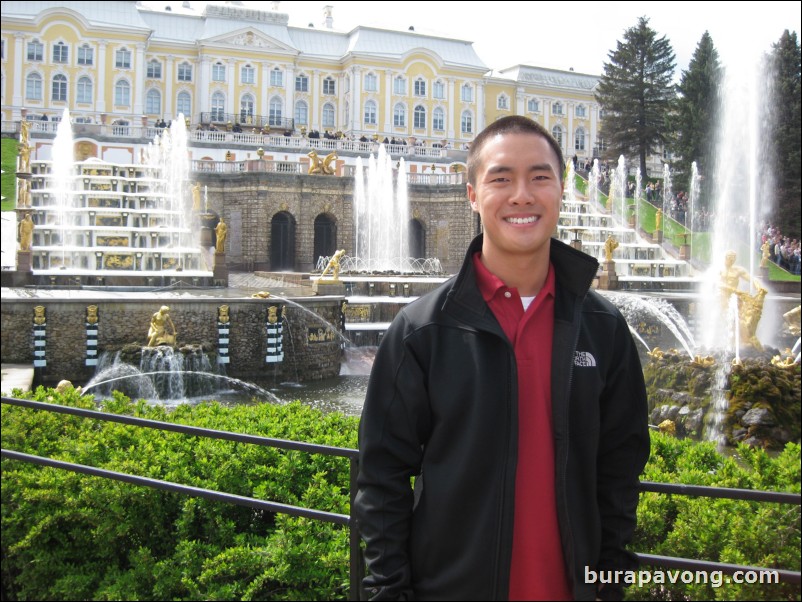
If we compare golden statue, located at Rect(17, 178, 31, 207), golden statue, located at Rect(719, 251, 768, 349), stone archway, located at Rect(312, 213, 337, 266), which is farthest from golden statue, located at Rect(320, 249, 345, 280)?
golden statue, located at Rect(17, 178, 31, 207)

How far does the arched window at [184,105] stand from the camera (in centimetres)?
1608

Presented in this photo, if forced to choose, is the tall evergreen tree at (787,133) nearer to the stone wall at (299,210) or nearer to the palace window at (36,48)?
the stone wall at (299,210)

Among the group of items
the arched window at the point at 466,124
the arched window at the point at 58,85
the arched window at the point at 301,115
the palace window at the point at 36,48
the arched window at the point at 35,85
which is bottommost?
the arched window at the point at 466,124

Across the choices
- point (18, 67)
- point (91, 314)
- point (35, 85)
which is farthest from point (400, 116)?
point (35, 85)

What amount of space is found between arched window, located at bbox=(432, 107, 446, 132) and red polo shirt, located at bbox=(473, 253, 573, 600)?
19.7ft

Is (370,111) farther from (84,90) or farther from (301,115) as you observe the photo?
(84,90)

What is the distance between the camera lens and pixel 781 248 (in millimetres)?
7430

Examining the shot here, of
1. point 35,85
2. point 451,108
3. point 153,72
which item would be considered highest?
point 35,85

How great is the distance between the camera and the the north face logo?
2.00 m

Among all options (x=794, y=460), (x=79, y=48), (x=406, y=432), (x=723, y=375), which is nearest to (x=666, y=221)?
(x=723, y=375)

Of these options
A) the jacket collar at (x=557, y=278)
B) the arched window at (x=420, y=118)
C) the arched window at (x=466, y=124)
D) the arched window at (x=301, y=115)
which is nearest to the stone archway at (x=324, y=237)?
the arched window at (x=301, y=115)

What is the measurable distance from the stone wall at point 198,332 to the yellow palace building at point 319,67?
122 inches

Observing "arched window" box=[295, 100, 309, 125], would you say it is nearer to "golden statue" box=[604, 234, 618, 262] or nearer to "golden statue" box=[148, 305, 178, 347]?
"golden statue" box=[148, 305, 178, 347]

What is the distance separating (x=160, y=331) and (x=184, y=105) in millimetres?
7365
